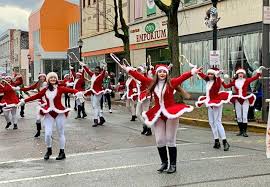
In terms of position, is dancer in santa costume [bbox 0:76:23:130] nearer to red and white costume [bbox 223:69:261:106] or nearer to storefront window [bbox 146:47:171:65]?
red and white costume [bbox 223:69:261:106]

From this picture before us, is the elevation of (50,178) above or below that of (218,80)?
below

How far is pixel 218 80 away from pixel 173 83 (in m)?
3.08

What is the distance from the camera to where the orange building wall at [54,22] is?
64.3m

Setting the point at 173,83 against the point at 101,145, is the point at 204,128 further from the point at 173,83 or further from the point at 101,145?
the point at 173,83

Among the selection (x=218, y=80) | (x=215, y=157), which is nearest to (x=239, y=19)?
(x=218, y=80)

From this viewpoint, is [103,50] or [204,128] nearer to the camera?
[204,128]

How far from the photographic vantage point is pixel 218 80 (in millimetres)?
11336

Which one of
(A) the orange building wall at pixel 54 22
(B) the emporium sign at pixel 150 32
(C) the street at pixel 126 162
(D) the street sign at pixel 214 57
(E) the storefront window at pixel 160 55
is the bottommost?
(C) the street at pixel 126 162

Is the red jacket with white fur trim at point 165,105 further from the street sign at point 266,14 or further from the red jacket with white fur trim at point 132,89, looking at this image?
the red jacket with white fur trim at point 132,89

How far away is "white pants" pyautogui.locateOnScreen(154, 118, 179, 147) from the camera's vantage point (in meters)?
8.43

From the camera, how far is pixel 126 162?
953cm

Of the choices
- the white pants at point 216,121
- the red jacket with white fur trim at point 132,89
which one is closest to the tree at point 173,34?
the red jacket with white fur trim at point 132,89

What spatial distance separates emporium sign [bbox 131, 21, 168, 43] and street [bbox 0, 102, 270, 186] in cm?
1760

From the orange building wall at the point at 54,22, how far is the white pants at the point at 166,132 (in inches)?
2232
